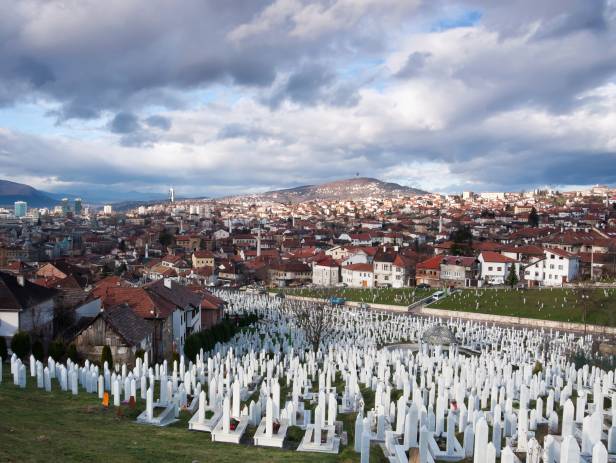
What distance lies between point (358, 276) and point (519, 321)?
34479 mm

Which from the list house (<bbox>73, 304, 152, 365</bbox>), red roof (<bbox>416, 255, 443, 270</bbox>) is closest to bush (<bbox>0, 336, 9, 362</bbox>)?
house (<bbox>73, 304, 152, 365</bbox>)

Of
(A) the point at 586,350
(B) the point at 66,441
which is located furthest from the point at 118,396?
(A) the point at 586,350

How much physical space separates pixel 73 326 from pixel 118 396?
14171 millimetres

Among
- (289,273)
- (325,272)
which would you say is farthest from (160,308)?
(289,273)

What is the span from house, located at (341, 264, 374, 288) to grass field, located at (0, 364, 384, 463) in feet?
213

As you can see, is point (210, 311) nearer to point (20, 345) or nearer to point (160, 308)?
point (160, 308)

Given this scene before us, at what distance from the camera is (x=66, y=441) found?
10.6m

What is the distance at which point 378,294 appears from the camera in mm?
64938

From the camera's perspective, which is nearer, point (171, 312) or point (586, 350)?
point (171, 312)

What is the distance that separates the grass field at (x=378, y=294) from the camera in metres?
59.5

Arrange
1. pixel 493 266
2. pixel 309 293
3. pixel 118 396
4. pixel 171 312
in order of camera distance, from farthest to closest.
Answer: pixel 493 266, pixel 309 293, pixel 171 312, pixel 118 396

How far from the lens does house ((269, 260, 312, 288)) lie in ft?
279

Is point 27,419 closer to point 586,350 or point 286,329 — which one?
point 286,329

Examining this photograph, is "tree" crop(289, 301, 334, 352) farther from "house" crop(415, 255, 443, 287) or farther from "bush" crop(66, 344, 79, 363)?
"house" crop(415, 255, 443, 287)
